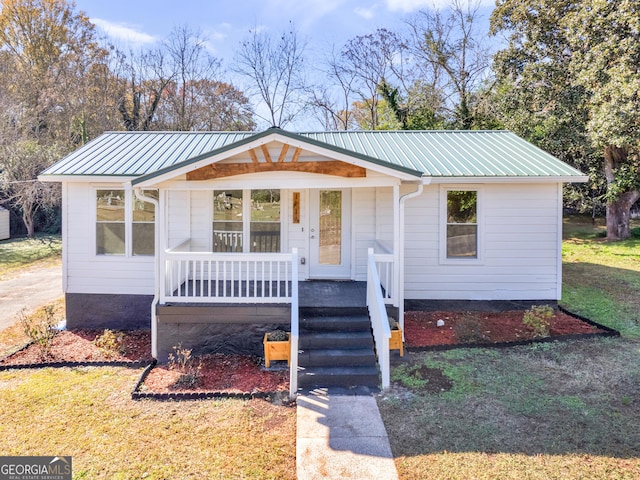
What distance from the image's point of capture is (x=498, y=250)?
802cm

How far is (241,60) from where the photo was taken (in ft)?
83.4

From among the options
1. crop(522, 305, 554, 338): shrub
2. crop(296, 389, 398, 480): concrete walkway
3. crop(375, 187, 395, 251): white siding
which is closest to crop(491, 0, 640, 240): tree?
crop(522, 305, 554, 338): shrub

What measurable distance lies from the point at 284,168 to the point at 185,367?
3.45 metres

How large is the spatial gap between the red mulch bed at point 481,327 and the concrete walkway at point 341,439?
7.31ft

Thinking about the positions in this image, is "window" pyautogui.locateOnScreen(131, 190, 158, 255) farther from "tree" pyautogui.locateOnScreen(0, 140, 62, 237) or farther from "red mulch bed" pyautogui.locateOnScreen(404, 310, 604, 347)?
"tree" pyautogui.locateOnScreen(0, 140, 62, 237)

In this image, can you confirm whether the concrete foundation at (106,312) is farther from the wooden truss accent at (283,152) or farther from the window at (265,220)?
the wooden truss accent at (283,152)

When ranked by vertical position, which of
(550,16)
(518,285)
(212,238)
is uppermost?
(550,16)

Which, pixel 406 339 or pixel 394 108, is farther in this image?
pixel 394 108

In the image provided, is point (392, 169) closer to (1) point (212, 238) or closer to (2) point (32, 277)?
(1) point (212, 238)

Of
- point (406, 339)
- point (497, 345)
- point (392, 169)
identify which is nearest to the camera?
point (392, 169)

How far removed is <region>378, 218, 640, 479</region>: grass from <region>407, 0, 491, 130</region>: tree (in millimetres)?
18760

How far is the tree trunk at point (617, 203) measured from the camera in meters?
17.7

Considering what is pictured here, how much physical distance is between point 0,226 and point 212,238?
18.9 m

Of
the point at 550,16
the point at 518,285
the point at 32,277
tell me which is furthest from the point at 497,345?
the point at 550,16
